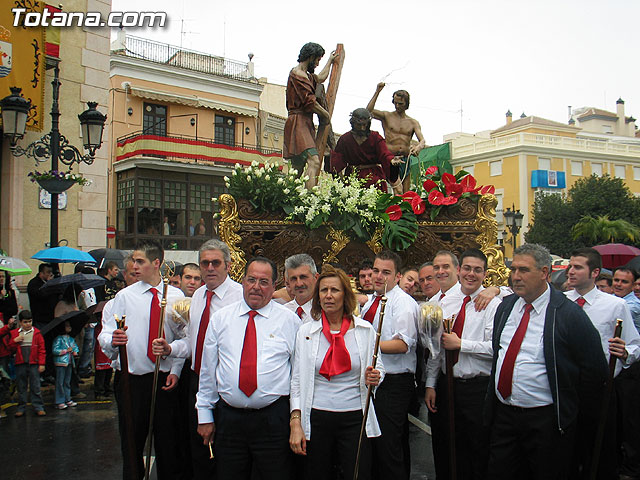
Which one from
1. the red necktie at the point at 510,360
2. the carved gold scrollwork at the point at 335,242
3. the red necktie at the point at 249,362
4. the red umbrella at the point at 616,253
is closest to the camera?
the red necktie at the point at 249,362

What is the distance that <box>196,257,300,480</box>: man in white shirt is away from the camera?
4082 millimetres

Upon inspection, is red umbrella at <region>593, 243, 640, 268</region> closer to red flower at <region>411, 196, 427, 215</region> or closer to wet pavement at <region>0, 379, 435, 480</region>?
wet pavement at <region>0, 379, 435, 480</region>

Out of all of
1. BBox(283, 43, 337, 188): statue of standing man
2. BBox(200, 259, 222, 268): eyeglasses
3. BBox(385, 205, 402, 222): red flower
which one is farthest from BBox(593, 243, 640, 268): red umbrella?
BBox(200, 259, 222, 268): eyeglasses

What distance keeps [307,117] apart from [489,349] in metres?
4.39

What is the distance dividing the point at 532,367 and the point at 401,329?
1.11 meters

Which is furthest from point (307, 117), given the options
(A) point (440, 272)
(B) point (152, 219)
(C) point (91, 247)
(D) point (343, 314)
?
(B) point (152, 219)

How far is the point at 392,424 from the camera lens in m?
4.85

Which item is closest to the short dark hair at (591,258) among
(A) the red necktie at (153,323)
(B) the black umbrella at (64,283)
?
(A) the red necktie at (153,323)

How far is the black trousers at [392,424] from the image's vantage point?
183 inches

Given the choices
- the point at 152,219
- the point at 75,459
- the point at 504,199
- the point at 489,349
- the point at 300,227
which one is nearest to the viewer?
the point at 489,349

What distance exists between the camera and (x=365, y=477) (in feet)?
13.7

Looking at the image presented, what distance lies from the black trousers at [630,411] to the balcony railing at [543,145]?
40.2 metres

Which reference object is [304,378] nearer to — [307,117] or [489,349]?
[489,349]

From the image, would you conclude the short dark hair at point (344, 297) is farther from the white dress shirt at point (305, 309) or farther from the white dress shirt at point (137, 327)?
the white dress shirt at point (137, 327)
